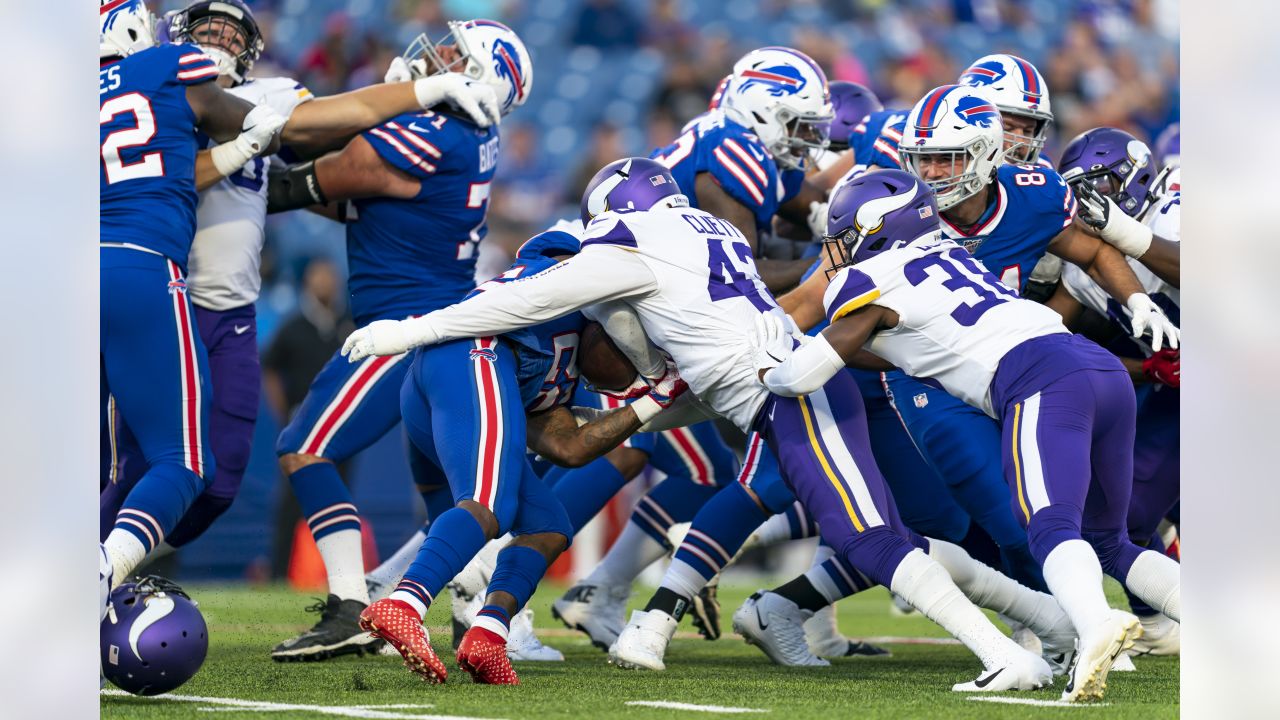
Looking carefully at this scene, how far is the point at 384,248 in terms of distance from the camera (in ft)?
18.3

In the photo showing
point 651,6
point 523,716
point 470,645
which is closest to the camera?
point 523,716

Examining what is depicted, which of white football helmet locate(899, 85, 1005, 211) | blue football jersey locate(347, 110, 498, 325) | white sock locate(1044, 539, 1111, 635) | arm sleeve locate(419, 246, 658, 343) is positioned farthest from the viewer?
blue football jersey locate(347, 110, 498, 325)

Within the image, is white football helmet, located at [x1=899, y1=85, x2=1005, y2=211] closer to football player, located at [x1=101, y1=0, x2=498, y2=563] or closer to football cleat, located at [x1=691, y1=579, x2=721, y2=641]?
football player, located at [x1=101, y1=0, x2=498, y2=563]

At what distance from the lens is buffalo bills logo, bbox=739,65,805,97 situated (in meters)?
6.01

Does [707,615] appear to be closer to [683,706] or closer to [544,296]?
[544,296]

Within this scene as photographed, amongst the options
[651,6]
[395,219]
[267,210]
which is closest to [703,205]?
[395,219]

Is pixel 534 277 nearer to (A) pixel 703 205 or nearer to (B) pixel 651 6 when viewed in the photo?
(A) pixel 703 205

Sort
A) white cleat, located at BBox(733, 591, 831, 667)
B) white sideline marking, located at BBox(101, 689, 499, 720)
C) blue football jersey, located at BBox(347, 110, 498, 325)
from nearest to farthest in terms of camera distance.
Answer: white sideline marking, located at BBox(101, 689, 499, 720) < white cleat, located at BBox(733, 591, 831, 667) < blue football jersey, located at BBox(347, 110, 498, 325)

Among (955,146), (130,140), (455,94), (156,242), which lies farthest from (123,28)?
(955,146)

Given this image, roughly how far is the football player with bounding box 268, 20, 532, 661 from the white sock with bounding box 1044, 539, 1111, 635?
2416 millimetres

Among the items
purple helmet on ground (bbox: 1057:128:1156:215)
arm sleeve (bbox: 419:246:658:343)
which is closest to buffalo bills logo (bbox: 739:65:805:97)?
purple helmet on ground (bbox: 1057:128:1156:215)
